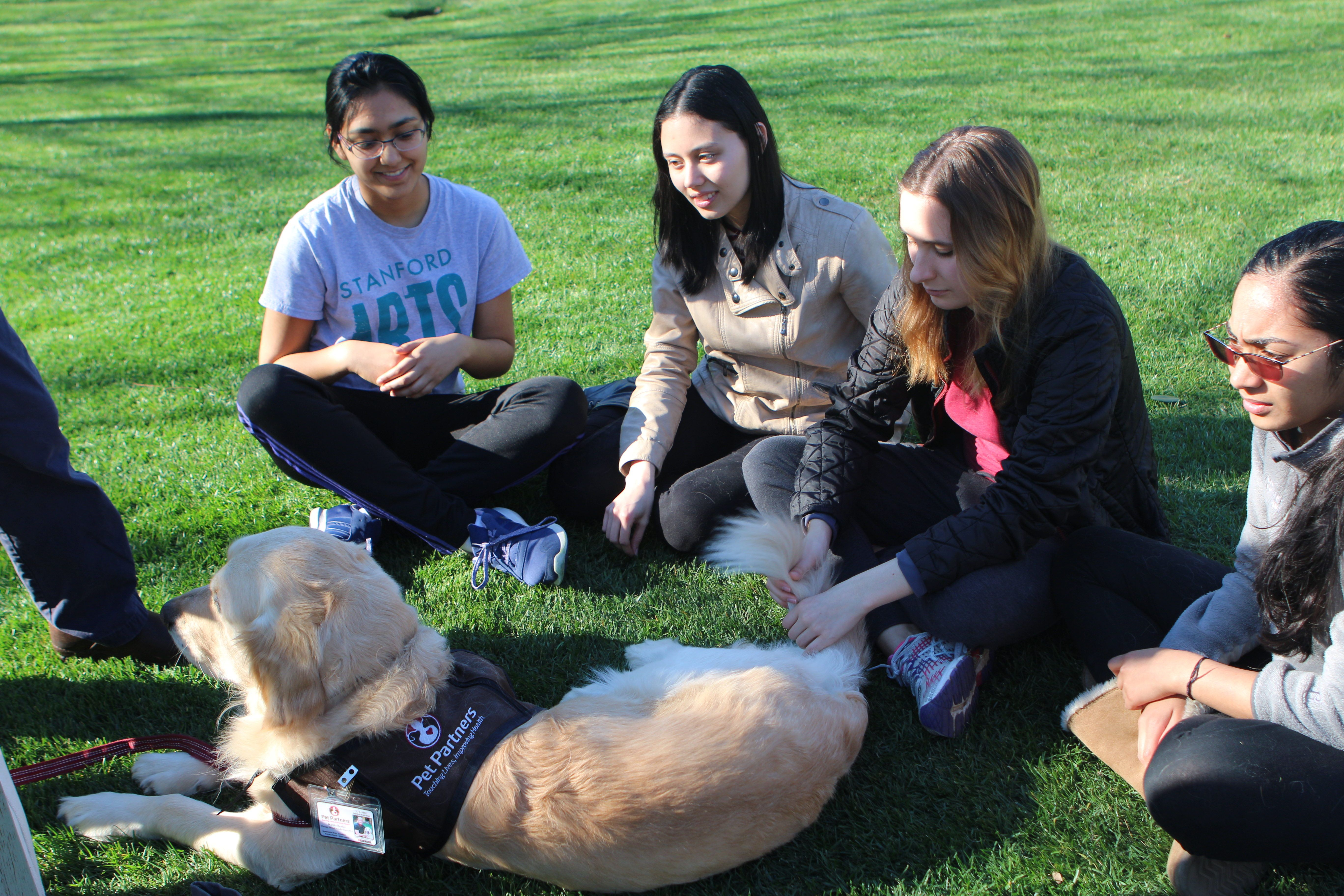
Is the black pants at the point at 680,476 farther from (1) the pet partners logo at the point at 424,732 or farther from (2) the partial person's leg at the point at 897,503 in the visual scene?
(1) the pet partners logo at the point at 424,732

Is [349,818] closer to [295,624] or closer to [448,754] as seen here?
[448,754]

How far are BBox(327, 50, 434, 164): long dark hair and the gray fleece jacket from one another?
281 centimetres

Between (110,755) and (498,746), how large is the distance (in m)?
1.18

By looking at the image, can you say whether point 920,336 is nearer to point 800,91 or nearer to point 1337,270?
point 1337,270

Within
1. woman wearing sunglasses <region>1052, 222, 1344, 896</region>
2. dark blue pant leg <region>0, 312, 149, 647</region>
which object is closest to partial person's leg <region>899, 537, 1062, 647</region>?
woman wearing sunglasses <region>1052, 222, 1344, 896</region>

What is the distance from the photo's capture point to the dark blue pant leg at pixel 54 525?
93.5 inches

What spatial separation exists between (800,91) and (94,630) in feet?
32.7

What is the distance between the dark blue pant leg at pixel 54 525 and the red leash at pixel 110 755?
1.24ft

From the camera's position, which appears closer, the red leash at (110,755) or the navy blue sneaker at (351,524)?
the red leash at (110,755)

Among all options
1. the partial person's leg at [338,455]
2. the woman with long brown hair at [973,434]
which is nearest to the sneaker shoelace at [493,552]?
the partial person's leg at [338,455]

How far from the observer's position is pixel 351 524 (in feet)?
10.7

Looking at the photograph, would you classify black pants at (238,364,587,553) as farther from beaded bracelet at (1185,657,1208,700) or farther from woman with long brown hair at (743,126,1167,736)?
beaded bracelet at (1185,657,1208,700)

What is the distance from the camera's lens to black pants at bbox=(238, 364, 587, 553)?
10.2 ft

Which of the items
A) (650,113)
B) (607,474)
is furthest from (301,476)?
(650,113)
